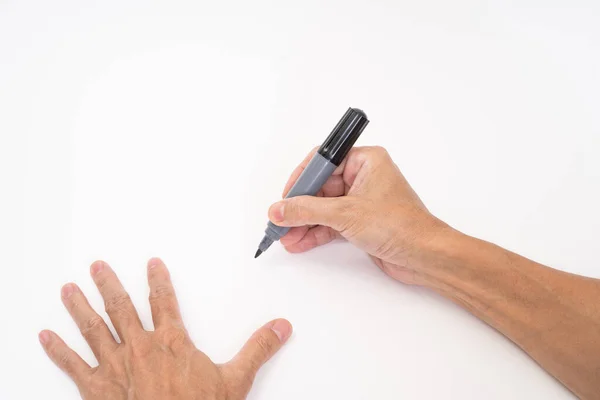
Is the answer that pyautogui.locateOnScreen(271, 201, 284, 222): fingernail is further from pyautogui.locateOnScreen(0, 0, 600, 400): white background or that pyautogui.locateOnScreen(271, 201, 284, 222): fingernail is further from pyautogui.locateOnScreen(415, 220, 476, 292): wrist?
pyautogui.locateOnScreen(415, 220, 476, 292): wrist

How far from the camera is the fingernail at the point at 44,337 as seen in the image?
972mm

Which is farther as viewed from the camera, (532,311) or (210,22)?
(210,22)

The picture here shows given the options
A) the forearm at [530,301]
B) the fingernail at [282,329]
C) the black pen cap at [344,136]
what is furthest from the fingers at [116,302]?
the forearm at [530,301]

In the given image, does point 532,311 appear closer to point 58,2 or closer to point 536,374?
point 536,374

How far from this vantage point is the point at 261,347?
0.94 meters

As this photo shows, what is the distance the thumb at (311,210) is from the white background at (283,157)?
0.15 metres

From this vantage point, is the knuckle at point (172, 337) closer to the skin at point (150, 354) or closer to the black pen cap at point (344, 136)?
the skin at point (150, 354)

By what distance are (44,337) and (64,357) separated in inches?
2.7

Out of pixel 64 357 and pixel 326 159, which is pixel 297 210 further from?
pixel 64 357

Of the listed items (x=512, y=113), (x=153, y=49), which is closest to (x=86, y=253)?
(x=153, y=49)

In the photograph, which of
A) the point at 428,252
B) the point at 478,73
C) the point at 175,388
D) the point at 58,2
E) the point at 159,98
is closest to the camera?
the point at 175,388

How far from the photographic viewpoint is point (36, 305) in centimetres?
103

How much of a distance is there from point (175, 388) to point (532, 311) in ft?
2.31

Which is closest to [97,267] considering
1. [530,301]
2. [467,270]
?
[467,270]
